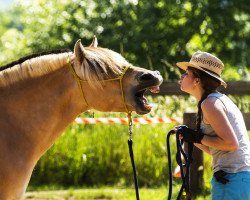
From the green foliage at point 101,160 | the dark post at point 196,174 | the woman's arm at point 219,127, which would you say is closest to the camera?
the woman's arm at point 219,127

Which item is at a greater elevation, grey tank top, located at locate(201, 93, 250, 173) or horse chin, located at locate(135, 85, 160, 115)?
horse chin, located at locate(135, 85, 160, 115)

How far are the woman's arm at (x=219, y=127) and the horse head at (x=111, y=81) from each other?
0.41 m

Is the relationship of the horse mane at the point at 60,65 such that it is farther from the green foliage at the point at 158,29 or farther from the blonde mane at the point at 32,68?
the green foliage at the point at 158,29

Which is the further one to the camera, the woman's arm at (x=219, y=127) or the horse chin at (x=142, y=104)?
the horse chin at (x=142, y=104)

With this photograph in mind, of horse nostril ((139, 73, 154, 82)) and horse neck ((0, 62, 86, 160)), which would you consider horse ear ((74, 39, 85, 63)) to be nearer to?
horse neck ((0, 62, 86, 160))

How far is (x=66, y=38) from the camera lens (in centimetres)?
2586

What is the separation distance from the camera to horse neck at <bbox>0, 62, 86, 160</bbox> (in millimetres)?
4177

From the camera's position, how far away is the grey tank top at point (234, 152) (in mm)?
4145

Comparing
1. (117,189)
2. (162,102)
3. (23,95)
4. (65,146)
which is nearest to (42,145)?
(23,95)

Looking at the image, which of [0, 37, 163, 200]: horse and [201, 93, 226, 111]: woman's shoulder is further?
[0, 37, 163, 200]: horse

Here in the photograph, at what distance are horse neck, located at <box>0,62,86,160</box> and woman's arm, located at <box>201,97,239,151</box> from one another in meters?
0.85

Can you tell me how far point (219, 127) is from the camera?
4.02 m

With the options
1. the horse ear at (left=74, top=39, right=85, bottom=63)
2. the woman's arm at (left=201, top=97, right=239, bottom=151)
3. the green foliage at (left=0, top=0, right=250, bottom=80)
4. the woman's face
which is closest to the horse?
the horse ear at (left=74, top=39, right=85, bottom=63)

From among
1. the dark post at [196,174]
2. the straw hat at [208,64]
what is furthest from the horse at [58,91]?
the dark post at [196,174]
